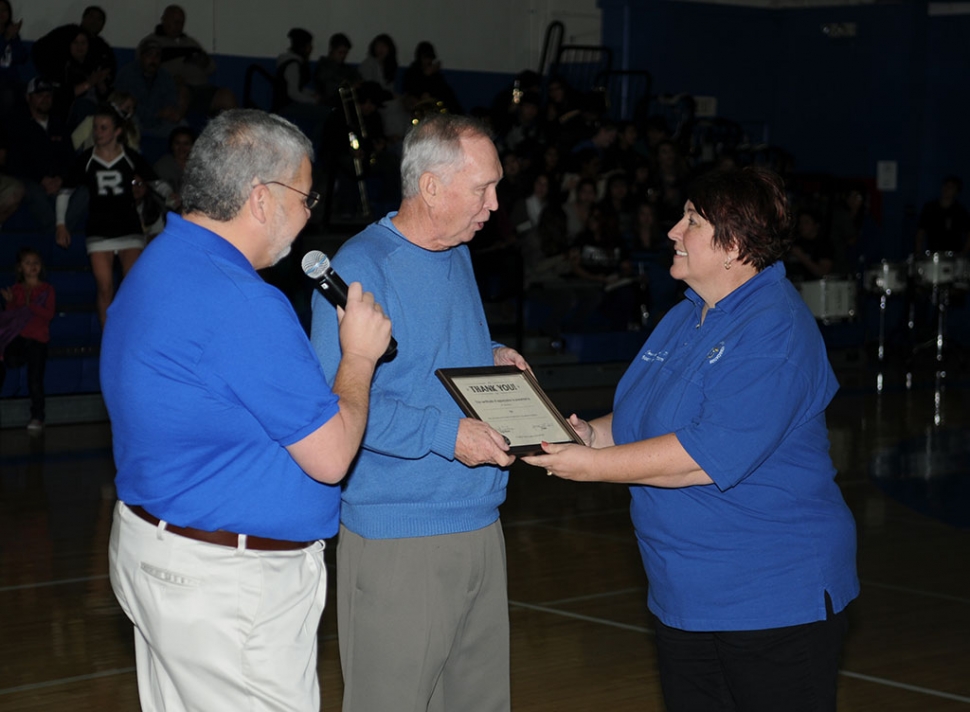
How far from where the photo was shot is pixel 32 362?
947 cm

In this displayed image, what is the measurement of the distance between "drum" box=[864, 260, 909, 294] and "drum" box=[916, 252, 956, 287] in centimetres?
23

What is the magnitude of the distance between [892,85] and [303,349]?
62.8 feet

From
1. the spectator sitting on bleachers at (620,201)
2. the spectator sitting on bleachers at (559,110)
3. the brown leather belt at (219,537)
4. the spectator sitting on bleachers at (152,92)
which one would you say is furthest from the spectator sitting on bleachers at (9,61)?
the brown leather belt at (219,537)

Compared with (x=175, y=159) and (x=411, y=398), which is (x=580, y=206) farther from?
(x=411, y=398)

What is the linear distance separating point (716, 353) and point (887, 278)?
12.9 meters

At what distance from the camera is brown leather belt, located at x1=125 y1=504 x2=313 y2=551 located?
2465 mm

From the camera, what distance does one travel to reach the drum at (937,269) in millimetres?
14914

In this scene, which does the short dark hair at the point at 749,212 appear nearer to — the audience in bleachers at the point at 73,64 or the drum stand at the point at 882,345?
the audience in bleachers at the point at 73,64

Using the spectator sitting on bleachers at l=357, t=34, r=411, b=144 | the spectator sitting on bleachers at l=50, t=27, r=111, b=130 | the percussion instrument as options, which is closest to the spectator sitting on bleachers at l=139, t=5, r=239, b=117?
the spectator sitting on bleachers at l=50, t=27, r=111, b=130

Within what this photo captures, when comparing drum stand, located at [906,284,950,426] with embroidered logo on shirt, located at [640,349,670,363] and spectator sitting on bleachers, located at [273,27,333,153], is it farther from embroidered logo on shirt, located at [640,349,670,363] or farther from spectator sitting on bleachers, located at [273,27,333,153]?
embroidered logo on shirt, located at [640,349,670,363]

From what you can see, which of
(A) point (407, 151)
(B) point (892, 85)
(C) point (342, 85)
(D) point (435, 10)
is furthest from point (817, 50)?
(A) point (407, 151)

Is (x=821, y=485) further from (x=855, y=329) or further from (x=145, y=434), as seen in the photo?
(x=855, y=329)

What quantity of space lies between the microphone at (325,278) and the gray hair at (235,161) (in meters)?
0.19

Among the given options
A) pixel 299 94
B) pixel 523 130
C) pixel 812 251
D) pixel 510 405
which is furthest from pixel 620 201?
pixel 510 405
